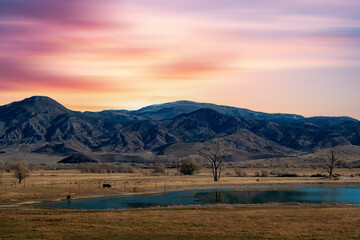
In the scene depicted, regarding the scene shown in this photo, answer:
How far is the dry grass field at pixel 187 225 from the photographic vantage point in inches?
1409

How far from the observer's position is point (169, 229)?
125ft

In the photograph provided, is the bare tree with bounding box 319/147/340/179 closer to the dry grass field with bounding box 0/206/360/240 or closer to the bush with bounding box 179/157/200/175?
the bush with bounding box 179/157/200/175

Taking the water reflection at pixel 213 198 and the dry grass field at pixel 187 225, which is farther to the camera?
the water reflection at pixel 213 198

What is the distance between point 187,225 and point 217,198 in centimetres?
3310

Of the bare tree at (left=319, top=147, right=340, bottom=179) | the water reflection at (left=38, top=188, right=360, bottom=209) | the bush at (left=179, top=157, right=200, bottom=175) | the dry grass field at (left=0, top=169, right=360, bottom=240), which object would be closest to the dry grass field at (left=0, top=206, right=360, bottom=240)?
the dry grass field at (left=0, top=169, right=360, bottom=240)

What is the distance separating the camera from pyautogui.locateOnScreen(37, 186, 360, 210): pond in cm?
6266

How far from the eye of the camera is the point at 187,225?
4016cm

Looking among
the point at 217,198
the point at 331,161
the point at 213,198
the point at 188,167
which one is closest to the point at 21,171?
the point at 213,198

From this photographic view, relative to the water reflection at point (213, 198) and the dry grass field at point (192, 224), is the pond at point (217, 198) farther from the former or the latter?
the dry grass field at point (192, 224)

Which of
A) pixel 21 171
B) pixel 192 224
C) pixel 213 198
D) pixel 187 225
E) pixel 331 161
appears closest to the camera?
pixel 187 225

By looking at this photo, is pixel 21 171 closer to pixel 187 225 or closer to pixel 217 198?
pixel 217 198

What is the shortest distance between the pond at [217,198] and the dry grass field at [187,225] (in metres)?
12.8

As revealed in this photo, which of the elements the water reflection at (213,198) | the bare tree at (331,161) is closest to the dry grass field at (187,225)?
the water reflection at (213,198)

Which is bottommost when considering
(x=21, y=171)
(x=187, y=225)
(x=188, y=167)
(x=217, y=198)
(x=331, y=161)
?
(x=217, y=198)
